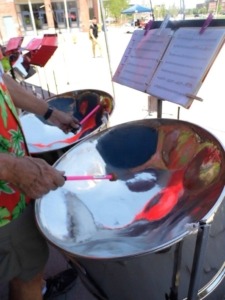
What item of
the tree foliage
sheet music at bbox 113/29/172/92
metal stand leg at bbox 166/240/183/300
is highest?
sheet music at bbox 113/29/172/92

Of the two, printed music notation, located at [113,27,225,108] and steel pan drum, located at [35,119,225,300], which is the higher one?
printed music notation, located at [113,27,225,108]

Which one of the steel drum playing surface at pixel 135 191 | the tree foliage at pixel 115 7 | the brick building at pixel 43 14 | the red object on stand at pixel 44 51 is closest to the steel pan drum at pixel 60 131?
the steel drum playing surface at pixel 135 191

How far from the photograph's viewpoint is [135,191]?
98 centimetres

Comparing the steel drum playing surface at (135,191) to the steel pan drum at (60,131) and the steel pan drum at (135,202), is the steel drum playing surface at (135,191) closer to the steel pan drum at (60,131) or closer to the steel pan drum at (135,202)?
the steel pan drum at (135,202)

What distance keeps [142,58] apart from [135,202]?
0.53m

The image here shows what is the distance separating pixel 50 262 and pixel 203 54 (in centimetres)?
112

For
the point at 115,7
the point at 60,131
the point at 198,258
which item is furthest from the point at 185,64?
the point at 115,7

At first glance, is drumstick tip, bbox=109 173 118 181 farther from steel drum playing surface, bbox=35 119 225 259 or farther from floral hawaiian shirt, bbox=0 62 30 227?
→ floral hawaiian shirt, bbox=0 62 30 227

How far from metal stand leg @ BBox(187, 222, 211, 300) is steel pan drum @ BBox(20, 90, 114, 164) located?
62 cm

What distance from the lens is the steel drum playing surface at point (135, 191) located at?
71cm

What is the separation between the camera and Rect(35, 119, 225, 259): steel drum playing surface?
71 centimetres

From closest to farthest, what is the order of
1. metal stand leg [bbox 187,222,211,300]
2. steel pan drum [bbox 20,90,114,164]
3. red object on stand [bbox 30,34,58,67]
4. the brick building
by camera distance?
metal stand leg [bbox 187,222,211,300], steel pan drum [bbox 20,90,114,164], red object on stand [bbox 30,34,58,67], the brick building

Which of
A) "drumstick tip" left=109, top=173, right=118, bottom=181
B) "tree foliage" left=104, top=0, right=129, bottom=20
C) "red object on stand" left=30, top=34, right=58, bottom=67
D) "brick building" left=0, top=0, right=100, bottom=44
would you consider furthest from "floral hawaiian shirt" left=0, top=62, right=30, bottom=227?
"tree foliage" left=104, top=0, right=129, bottom=20

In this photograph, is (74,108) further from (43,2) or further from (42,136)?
(43,2)
